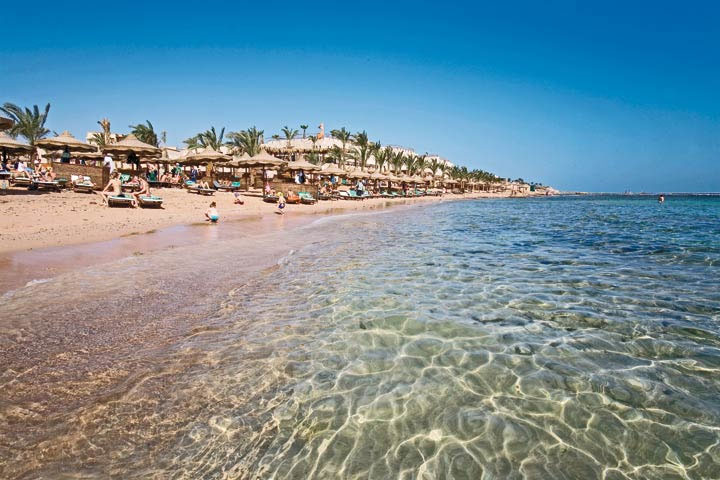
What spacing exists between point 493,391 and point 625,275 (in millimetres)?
5402

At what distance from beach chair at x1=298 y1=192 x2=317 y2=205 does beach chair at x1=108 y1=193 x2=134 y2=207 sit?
37.9ft

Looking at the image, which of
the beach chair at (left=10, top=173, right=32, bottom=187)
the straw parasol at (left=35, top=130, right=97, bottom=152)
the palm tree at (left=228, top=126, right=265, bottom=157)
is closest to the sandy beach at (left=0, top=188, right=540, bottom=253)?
the beach chair at (left=10, top=173, right=32, bottom=187)

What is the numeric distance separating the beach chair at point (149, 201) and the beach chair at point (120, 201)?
1.66 ft

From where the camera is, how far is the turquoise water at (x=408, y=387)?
2.29 metres

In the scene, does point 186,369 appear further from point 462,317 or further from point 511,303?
point 511,303

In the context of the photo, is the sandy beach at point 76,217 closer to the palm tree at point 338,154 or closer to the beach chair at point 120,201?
the beach chair at point 120,201

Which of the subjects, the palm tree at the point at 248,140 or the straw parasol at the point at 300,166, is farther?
the palm tree at the point at 248,140

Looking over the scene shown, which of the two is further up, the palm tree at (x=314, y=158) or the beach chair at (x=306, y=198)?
the palm tree at (x=314, y=158)

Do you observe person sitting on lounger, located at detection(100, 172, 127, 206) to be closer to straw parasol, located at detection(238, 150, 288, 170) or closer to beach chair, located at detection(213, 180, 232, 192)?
straw parasol, located at detection(238, 150, 288, 170)

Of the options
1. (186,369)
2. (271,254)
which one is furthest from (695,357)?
(271,254)

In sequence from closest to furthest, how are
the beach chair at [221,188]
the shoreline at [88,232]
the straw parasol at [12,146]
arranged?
the shoreline at [88,232] → the straw parasol at [12,146] → the beach chair at [221,188]

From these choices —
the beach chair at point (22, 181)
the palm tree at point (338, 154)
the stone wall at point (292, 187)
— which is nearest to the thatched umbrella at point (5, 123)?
the beach chair at point (22, 181)

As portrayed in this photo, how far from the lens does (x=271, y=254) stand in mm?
8672

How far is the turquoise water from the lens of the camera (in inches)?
90.4
